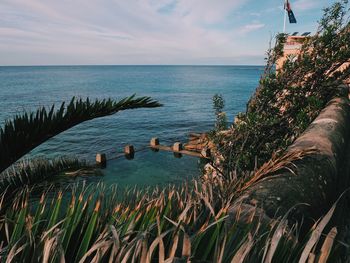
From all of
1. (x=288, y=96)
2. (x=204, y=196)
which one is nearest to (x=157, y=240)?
(x=204, y=196)

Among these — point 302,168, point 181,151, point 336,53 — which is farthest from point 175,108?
point 302,168

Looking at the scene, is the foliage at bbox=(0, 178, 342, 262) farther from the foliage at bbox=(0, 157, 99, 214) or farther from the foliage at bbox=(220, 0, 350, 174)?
the foliage at bbox=(220, 0, 350, 174)

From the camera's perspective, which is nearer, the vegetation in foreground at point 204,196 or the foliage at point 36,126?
the vegetation in foreground at point 204,196

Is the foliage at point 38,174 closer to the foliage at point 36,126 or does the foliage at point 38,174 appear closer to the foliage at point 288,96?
the foliage at point 36,126

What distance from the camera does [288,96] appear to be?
20.5 feet

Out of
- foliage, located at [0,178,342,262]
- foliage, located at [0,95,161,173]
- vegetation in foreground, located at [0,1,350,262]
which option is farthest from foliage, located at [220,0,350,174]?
foliage, located at [0,178,342,262]

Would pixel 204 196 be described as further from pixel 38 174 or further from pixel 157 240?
pixel 38 174

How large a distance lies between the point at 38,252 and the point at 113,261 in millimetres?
442

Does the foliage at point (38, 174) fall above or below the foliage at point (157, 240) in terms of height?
below

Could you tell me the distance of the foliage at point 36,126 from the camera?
3746 millimetres

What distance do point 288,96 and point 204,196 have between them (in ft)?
15.2

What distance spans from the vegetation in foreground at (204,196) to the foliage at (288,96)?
21 millimetres

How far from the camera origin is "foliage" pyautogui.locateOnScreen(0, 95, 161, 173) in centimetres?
375

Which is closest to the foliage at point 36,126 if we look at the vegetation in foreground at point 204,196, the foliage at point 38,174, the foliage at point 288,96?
the vegetation in foreground at point 204,196
